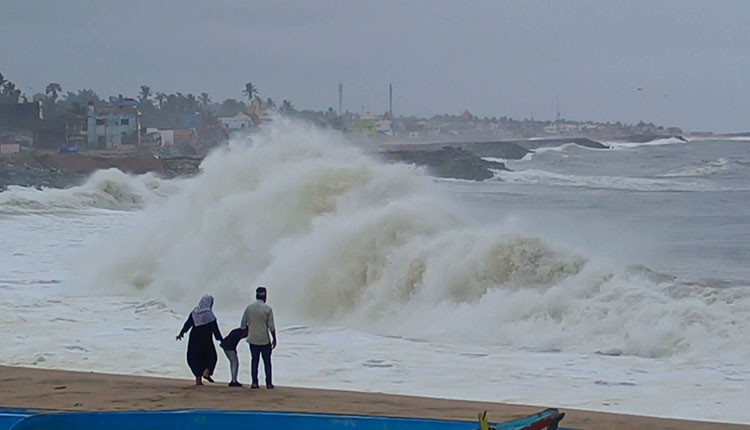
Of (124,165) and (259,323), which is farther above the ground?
(259,323)

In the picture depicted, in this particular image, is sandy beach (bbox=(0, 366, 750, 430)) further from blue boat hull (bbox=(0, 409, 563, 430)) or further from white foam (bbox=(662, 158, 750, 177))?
white foam (bbox=(662, 158, 750, 177))

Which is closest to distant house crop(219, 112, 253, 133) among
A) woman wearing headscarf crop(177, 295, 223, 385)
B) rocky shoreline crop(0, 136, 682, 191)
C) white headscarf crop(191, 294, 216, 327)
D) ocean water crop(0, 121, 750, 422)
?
rocky shoreline crop(0, 136, 682, 191)

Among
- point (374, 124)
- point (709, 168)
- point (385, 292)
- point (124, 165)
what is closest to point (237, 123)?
point (374, 124)

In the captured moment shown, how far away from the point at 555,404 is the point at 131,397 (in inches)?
142

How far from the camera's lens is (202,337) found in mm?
9141

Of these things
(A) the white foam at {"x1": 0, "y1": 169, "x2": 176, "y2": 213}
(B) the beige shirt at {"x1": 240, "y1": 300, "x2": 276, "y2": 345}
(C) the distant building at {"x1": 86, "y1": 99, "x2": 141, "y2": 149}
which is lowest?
(A) the white foam at {"x1": 0, "y1": 169, "x2": 176, "y2": 213}

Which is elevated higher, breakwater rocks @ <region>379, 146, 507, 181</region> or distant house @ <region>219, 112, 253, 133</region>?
distant house @ <region>219, 112, 253, 133</region>

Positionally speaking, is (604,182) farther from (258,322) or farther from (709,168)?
(258,322)

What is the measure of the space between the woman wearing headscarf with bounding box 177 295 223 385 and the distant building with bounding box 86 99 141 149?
64.7m

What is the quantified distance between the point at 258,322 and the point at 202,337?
561 millimetres

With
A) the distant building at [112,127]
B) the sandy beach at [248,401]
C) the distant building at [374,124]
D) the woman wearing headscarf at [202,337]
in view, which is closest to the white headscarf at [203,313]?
the woman wearing headscarf at [202,337]

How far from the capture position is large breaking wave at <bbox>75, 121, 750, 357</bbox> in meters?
13.3

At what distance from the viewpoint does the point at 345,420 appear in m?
6.34

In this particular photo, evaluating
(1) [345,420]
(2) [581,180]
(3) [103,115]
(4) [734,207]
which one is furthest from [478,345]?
(3) [103,115]
